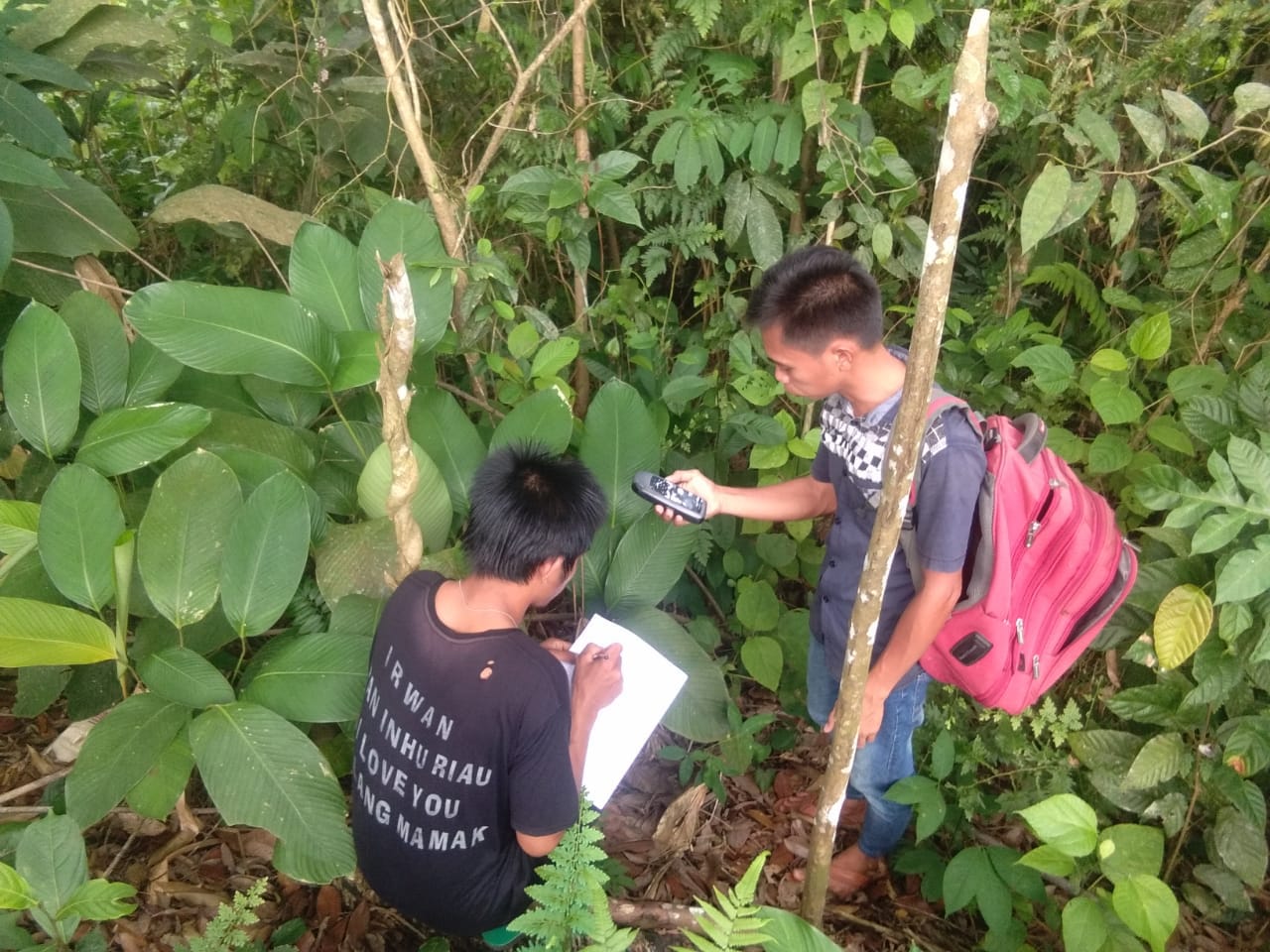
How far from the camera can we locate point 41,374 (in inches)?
62.3

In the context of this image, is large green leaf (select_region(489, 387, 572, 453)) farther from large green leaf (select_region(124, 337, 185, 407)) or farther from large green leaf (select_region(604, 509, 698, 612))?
large green leaf (select_region(124, 337, 185, 407))

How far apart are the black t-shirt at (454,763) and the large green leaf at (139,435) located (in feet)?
1.94

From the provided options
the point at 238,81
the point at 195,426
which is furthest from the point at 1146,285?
the point at 238,81

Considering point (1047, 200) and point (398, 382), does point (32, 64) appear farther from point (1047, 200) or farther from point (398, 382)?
point (1047, 200)

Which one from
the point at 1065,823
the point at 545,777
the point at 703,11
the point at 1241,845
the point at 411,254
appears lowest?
the point at 1241,845

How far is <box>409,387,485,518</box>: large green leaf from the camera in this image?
182cm

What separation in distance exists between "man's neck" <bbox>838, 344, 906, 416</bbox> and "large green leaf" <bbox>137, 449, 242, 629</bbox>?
1156mm

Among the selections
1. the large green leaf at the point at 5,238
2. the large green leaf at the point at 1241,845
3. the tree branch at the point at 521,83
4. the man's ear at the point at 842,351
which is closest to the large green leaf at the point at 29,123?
the large green leaf at the point at 5,238

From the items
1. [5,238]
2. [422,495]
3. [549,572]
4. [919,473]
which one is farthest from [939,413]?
[5,238]

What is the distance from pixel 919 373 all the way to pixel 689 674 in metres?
1.07

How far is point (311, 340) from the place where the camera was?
1.66 metres

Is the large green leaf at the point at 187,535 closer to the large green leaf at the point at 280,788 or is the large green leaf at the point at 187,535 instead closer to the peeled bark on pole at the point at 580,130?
the large green leaf at the point at 280,788

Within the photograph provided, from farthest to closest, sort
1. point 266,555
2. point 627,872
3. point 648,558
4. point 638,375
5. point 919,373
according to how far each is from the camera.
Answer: point 638,375 < point 627,872 < point 648,558 < point 266,555 < point 919,373

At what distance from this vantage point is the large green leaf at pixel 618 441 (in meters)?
1.80
